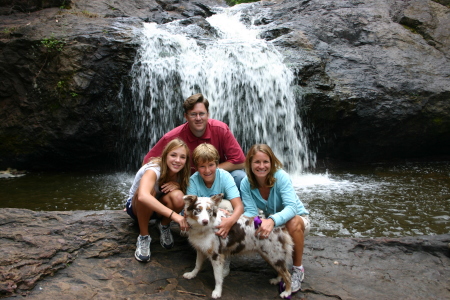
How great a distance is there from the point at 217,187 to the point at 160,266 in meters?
0.87

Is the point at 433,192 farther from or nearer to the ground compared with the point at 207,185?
nearer to the ground

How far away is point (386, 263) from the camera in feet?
10.5

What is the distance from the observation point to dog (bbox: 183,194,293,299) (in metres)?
2.59

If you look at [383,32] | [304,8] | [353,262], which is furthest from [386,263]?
[304,8]

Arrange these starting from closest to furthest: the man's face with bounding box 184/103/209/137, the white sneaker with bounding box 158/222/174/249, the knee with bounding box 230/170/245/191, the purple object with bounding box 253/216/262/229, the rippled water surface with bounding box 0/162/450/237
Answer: the purple object with bounding box 253/216/262/229, the white sneaker with bounding box 158/222/174/249, the man's face with bounding box 184/103/209/137, the knee with bounding box 230/170/245/191, the rippled water surface with bounding box 0/162/450/237

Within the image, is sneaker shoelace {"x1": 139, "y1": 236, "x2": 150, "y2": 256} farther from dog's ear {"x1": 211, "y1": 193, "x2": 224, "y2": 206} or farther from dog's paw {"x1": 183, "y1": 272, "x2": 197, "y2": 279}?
dog's ear {"x1": 211, "y1": 193, "x2": 224, "y2": 206}

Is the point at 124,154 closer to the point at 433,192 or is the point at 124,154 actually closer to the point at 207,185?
the point at 207,185

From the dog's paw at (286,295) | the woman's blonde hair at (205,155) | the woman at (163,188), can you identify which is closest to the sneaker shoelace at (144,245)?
the woman at (163,188)

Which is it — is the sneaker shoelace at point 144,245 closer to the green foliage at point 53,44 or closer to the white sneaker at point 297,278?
the white sneaker at point 297,278

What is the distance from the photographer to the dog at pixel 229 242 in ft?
8.49

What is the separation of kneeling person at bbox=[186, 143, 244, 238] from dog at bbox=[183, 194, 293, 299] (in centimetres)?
20

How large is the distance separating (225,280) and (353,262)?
4.19 ft

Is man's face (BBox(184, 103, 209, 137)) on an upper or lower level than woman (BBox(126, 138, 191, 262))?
upper

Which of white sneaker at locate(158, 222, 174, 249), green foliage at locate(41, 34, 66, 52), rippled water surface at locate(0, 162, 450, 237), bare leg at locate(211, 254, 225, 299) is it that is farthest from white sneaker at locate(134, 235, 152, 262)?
green foliage at locate(41, 34, 66, 52)
